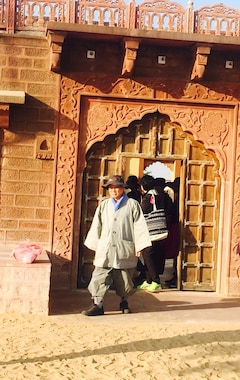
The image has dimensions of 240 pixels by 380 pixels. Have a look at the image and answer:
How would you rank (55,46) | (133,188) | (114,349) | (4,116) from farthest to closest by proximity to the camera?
(133,188)
(4,116)
(55,46)
(114,349)

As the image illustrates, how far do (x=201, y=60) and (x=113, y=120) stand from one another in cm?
128

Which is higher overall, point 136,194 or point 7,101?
point 7,101

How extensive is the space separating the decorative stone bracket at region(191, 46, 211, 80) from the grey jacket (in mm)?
1927

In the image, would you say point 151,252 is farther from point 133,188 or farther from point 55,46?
point 55,46

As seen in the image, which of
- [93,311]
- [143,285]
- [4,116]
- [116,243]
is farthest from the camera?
[143,285]

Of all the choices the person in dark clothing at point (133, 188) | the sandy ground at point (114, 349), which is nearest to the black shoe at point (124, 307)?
the sandy ground at point (114, 349)

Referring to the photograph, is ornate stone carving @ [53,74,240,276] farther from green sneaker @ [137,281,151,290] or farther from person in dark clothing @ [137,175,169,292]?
green sneaker @ [137,281,151,290]

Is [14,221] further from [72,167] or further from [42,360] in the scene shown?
[42,360]

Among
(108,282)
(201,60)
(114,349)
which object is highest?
(201,60)

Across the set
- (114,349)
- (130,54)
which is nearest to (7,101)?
(130,54)

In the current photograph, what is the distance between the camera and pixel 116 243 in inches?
225

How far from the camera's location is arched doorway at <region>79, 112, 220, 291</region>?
6965mm

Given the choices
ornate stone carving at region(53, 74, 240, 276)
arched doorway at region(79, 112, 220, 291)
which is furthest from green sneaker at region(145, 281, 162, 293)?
ornate stone carving at region(53, 74, 240, 276)

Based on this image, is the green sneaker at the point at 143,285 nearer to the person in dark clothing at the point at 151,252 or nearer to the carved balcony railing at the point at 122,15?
the person in dark clothing at the point at 151,252
